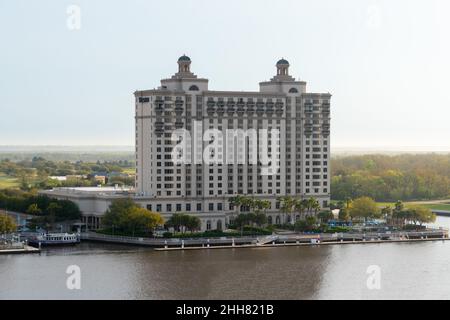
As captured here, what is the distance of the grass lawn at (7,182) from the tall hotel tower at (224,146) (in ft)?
207

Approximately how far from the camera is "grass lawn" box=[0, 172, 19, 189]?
155m

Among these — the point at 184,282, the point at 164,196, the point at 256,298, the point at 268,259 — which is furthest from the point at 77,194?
the point at 256,298

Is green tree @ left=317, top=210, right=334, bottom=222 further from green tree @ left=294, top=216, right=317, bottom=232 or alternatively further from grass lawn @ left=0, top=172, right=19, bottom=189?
grass lawn @ left=0, top=172, right=19, bottom=189

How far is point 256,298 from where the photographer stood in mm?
58375

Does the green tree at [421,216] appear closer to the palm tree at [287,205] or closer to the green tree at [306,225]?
the green tree at [306,225]

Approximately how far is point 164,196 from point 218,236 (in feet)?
23.9

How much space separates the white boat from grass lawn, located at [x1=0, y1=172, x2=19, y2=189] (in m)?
66.9

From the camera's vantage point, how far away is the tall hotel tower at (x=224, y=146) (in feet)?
293

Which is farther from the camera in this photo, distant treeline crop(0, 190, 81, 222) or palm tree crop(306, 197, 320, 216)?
palm tree crop(306, 197, 320, 216)

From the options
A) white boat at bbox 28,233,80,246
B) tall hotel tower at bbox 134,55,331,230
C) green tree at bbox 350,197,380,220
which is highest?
tall hotel tower at bbox 134,55,331,230

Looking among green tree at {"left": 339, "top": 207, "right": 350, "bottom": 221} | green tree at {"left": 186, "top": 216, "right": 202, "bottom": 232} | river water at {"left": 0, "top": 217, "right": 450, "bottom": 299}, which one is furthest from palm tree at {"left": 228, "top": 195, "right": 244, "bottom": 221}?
river water at {"left": 0, "top": 217, "right": 450, "bottom": 299}

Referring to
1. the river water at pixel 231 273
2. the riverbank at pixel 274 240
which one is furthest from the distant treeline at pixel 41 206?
the river water at pixel 231 273
